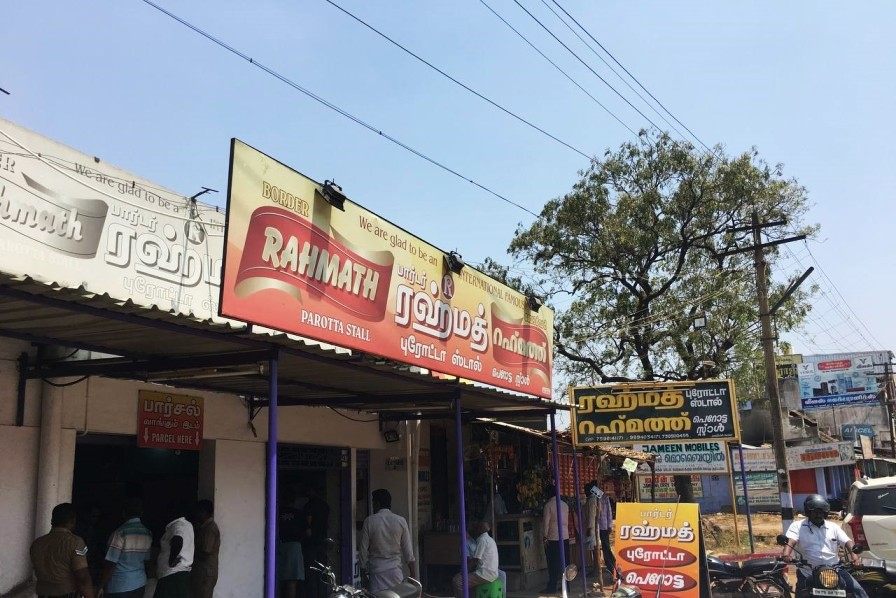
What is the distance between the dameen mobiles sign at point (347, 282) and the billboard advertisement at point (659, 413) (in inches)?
206

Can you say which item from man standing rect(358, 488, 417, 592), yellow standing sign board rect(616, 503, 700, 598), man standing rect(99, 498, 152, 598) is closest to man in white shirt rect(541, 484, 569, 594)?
A: yellow standing sign board rect(616, 503, 700, 598)

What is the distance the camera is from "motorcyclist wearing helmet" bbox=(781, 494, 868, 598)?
8.72m

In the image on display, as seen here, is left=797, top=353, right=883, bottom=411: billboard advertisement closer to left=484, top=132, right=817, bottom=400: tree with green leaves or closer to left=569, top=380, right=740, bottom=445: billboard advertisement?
left=484, top=132, right=817, bottom=400: tree with green leaves

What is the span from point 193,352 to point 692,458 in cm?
1760

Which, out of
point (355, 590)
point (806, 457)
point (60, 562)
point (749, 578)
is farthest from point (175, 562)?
point (806, 457)

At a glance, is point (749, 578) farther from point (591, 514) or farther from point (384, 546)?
point (591, 514)

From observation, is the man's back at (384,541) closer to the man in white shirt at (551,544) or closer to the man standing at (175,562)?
the man standing at (175,562)

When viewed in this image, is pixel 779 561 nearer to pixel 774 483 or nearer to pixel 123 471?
pixel 123 471

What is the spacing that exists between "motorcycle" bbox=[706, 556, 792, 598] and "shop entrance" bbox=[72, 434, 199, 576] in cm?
671

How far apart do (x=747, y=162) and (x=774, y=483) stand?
17744 mm

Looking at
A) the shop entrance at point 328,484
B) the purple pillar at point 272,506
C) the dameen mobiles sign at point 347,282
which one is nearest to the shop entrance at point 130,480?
the shop entrance at point 328,484

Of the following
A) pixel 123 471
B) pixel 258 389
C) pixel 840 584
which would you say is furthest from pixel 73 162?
pixel 840 584

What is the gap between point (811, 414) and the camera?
5481 centimetres

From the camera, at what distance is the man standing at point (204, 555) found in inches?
302
